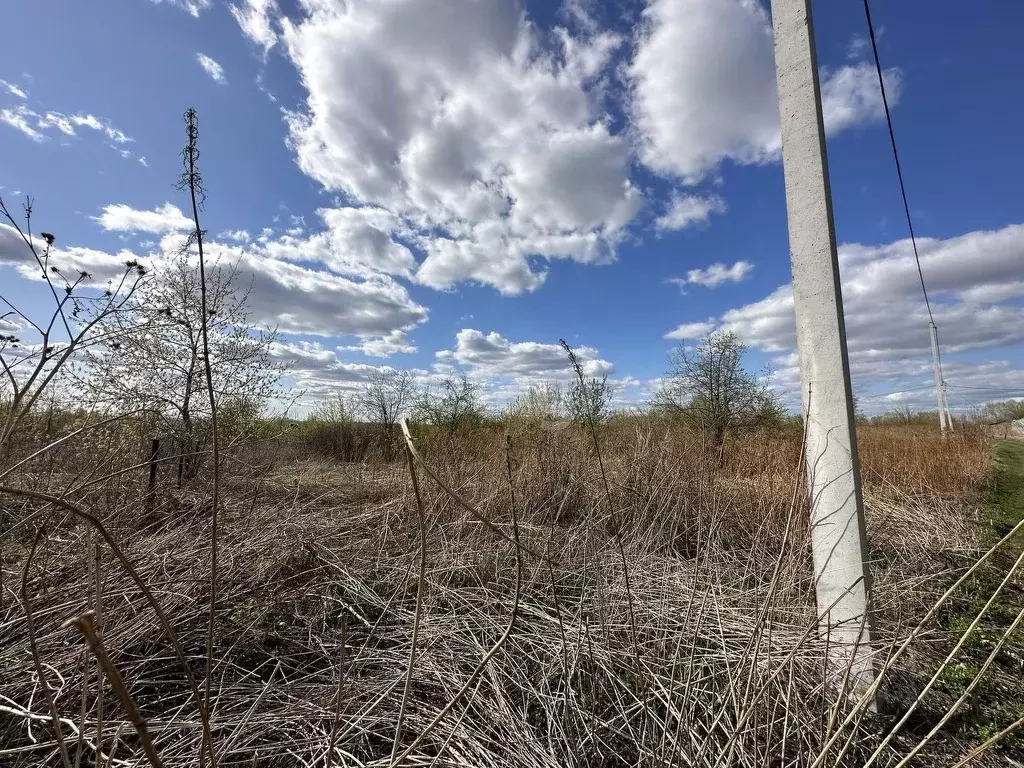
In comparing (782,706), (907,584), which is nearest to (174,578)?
(782,706)

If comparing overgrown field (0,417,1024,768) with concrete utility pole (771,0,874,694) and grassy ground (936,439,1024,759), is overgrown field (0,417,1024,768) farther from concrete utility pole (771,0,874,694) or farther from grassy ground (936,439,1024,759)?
concrete utility pole (771,0,874,694)

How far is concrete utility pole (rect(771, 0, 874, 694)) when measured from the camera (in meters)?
2.14

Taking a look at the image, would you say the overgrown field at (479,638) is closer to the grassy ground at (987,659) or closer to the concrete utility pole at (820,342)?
the grassy ground at (987,659)

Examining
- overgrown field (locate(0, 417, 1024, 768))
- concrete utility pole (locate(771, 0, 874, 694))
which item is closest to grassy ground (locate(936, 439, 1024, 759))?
overgrown field (locate(0, 417, 1024, 768))

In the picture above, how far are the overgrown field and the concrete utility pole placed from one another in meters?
0.18

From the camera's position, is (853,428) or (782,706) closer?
(782,706)

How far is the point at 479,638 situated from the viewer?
240 cm

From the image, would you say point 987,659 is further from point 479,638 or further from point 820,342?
point 479,638

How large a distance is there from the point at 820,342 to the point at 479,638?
224cm

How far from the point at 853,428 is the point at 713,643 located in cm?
123

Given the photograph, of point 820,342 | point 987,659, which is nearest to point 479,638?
point 987,659

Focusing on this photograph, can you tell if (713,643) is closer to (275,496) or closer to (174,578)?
(174,578)

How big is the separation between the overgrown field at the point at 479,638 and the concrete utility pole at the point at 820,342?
18 cm

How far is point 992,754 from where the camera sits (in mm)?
1803
